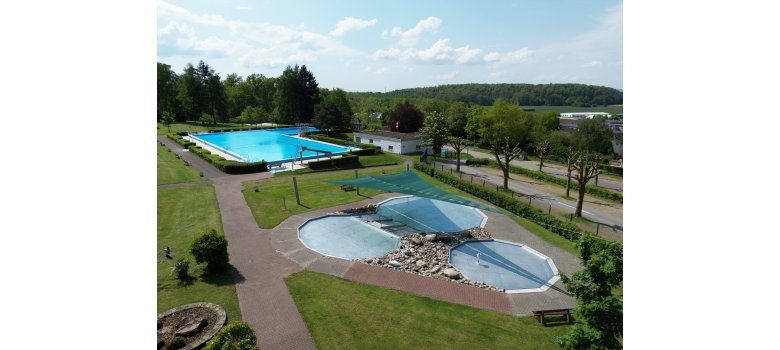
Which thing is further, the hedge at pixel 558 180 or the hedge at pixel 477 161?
the hedge at pixel 477 161

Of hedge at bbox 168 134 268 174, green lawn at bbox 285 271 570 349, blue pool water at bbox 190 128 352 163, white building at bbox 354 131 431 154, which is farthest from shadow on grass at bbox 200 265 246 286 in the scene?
white building at bbox 354 131 431 154

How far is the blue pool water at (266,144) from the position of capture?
151ft

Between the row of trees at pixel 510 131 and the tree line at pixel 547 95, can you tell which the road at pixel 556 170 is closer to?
the row of trees at pixel 510 131

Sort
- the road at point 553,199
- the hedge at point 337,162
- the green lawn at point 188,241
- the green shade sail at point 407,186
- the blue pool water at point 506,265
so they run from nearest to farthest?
the green lawn at point 188,241, the blue pool water at point 506,265, the green shade sail at point 407,186, the road at point 553,199, the hedge at point 337,162

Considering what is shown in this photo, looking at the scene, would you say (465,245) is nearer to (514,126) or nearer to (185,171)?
(185,171)

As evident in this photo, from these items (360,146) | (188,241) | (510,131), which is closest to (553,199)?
(510,131)

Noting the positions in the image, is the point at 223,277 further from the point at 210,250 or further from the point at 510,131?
the point at 510,131

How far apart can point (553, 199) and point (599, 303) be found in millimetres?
21809

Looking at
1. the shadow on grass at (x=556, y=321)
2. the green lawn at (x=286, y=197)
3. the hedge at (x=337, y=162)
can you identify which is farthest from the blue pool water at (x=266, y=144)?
the shadow on grass at (x=556, y=321)

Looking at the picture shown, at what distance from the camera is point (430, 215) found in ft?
71.1

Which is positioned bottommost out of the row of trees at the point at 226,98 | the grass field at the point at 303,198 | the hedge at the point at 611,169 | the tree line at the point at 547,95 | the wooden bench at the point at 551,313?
the wooden bench at the point at 551,313

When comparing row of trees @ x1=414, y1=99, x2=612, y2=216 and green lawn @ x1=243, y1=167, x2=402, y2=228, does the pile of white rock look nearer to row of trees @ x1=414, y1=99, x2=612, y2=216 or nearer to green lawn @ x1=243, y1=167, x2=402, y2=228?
green lawn @ x1=243, y1=167, x2=402, y2=228

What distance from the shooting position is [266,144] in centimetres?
5425

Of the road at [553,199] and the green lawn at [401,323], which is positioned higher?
the road at [553,199]
